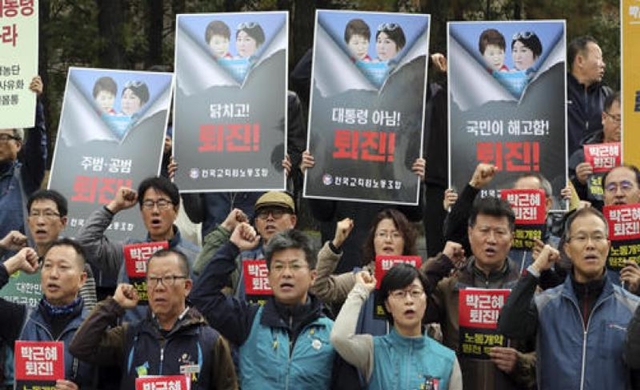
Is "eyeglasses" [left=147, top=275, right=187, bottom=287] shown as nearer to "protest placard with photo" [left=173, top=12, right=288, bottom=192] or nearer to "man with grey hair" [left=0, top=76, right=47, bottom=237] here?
"protest placard with photo" [left=173, top=12, right=288, bottom=192]

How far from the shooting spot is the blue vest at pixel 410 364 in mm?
7172

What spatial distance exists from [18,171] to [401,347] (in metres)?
3.58

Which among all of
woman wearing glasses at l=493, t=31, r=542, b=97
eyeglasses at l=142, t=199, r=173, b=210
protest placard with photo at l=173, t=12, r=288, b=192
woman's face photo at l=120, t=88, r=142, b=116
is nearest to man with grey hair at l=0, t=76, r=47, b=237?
woman's face photo at l=120, t=88, r=142, b=116

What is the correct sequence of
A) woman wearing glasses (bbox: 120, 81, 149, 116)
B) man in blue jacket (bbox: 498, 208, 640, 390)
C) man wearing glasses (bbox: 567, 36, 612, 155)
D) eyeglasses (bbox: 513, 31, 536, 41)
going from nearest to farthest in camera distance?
man in blue jacket (bbox: 498, 208, 640, 390) < eyeglasses (bbox: 513, 31, 536, 41) < woman wearing glasses (bbox: 120, 81, 149, 116) < man wearing glasses (bbox: 567, 36, 612, 155)

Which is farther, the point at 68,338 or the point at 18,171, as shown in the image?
the point at 18,171

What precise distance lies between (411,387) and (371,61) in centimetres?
299

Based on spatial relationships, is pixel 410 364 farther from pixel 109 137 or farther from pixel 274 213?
pixel 109 137

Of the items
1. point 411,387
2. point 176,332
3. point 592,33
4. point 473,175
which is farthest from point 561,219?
point 592,33

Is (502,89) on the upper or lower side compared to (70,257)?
upper

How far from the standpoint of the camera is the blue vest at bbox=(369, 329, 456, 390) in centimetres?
717

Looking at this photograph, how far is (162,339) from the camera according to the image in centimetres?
A: 745

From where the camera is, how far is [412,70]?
9516mm

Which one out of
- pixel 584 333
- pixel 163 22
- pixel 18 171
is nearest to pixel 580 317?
pixel 584 333

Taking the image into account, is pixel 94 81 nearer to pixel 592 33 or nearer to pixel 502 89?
pixel 502 89
